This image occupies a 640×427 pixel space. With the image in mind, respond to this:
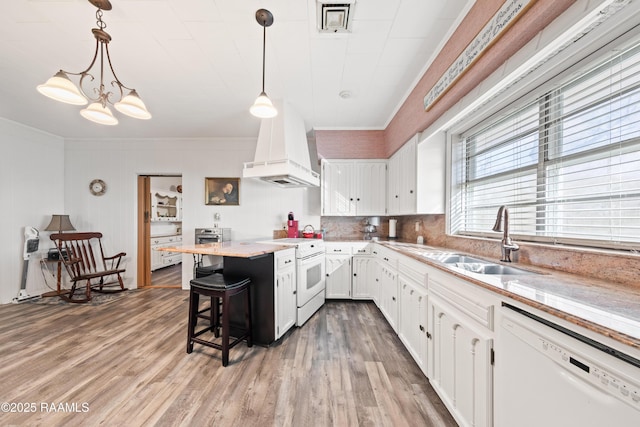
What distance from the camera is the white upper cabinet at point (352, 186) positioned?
3.65 m

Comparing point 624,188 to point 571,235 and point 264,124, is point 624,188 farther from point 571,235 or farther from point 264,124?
point 264,124

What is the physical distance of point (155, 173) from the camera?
4.21 m

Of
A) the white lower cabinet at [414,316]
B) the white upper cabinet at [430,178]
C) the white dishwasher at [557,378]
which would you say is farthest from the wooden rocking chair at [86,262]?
the white dishwasher at [557,378]

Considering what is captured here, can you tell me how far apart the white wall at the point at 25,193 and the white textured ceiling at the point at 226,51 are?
1.96ft

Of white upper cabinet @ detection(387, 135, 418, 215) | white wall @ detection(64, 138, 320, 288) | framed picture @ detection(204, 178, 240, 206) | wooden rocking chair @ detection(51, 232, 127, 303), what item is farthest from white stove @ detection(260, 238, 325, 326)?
wooden rocking chair @ detection(51, 232, 127, 303)

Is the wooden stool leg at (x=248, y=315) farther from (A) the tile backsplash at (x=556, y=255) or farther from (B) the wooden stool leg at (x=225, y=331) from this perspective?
(A) the tile backsplash at (x=556, y=255)

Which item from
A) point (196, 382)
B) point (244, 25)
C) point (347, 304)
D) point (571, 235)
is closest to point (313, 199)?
point (347, 304)

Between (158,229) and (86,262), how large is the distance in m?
1.61

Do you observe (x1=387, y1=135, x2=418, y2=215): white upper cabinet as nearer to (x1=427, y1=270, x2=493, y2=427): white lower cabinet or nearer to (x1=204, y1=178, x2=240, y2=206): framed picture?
(x1=427, y1=270, x2=493, y2=427): white lower cabinet

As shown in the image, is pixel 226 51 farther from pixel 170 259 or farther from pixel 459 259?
pixel 170 259

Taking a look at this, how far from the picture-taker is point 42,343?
2271 millimetres

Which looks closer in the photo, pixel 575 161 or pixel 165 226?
pixel 575 161

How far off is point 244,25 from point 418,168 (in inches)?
82.5

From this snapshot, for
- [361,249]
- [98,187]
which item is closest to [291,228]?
[361,249]
